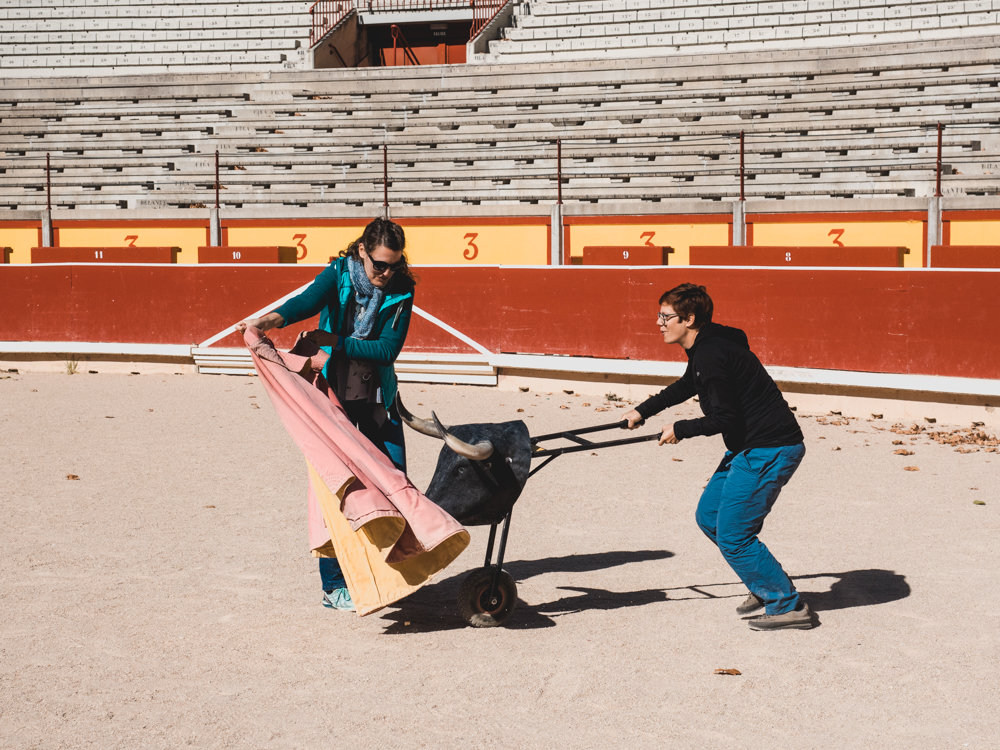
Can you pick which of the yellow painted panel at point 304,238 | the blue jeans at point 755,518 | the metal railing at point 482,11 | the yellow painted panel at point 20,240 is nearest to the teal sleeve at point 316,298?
the blue jeans at point 755,518

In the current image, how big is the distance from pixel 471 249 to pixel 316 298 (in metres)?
12.9

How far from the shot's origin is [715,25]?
2172 centimetres

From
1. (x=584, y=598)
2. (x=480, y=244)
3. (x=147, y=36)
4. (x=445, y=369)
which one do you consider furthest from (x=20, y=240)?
(x=584, y=598)

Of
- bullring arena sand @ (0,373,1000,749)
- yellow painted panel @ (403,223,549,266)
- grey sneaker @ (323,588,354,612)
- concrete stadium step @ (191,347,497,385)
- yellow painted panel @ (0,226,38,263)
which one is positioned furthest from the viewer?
yellow painted panel @ (0,226,38,263)

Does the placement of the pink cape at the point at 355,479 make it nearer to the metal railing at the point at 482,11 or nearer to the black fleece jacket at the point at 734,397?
the black fleece jacket at the point at 734,397

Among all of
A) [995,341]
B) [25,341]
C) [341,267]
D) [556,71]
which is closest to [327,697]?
[341,267]

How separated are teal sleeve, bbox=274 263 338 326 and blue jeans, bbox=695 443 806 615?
1.86 meters

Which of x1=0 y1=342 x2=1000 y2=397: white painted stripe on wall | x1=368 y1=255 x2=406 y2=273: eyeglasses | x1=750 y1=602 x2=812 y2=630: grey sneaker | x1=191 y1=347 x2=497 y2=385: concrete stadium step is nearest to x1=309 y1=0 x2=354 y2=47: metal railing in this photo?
x1=0 y1=342 x2=1000 y2=397: white painted stripe on wall

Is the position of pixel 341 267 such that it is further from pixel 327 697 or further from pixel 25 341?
pixel 25 341

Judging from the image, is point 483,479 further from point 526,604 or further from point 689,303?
point 689,303

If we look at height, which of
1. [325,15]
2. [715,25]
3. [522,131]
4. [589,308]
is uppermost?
[325,15]

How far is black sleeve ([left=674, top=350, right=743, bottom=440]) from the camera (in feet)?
15.6

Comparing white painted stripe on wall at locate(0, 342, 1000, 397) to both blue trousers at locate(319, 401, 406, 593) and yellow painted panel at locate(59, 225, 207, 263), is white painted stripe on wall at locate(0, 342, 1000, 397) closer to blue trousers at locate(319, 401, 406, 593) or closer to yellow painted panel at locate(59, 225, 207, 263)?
yellow painted panel at locate(59, 225, 207, 263)

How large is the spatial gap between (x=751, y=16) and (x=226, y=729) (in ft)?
65.9
